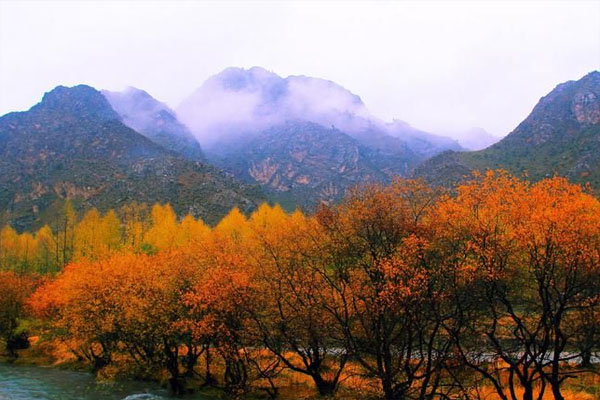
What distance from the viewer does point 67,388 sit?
37.9 m

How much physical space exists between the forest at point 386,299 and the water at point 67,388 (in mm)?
1438

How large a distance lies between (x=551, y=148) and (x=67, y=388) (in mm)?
162548

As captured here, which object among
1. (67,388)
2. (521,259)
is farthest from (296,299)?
(67,388)

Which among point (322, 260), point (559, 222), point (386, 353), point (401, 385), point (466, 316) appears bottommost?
point (401, 385)

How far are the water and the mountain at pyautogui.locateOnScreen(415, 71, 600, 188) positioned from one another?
11995 centimetres

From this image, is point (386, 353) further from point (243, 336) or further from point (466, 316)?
point (243, 336)

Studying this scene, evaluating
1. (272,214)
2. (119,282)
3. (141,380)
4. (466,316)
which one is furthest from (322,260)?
(272,214)

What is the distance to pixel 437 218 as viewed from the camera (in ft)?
82.6

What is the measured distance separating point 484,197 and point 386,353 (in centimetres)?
971

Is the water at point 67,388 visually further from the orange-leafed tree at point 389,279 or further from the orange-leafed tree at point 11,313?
the orange-leafed tree at point 389,279

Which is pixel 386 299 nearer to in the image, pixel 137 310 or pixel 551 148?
pixel 137 310

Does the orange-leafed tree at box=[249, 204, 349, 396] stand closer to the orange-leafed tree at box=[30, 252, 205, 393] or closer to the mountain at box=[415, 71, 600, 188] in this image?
the orange-leafed tree at box=[30, 252, 205, 393]

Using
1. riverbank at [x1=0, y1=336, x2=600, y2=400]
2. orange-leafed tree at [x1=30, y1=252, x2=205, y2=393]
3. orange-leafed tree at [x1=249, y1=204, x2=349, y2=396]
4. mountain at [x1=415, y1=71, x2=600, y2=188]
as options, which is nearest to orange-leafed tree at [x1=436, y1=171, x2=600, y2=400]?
riverbank at [x1=0, y1=336, x2=600, y2=400]

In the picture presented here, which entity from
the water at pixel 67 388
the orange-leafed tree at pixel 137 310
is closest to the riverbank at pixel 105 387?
the water at pixel 67 388
